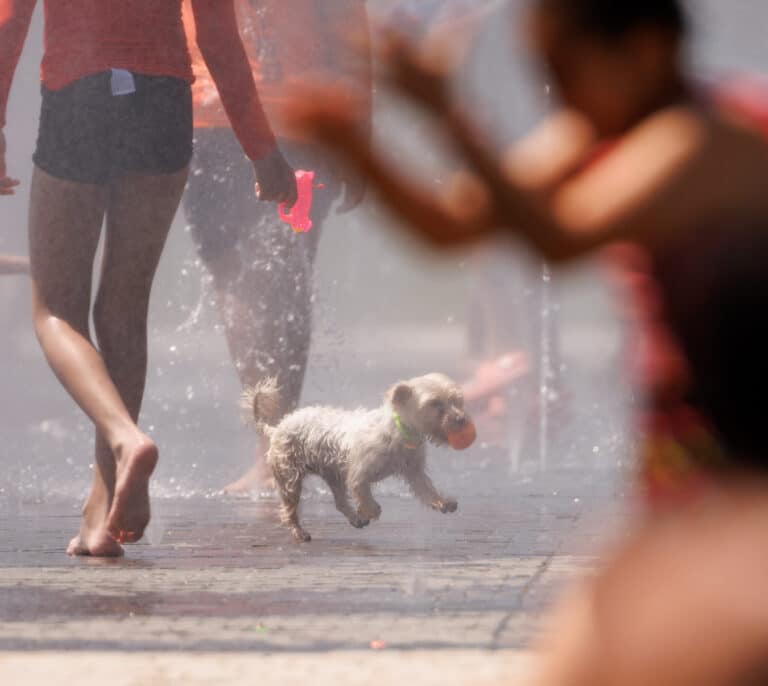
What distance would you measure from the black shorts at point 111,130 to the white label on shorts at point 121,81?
0.01 meters

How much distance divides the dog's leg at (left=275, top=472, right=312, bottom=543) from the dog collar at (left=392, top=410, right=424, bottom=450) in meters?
0.36

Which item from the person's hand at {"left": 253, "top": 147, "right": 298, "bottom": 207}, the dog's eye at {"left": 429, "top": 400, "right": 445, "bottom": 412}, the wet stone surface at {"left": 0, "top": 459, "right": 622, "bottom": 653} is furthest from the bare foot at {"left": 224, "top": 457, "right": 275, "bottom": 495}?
the person's hand at {"left": 253, "top": 147, "right": 298, "bottom": 207}

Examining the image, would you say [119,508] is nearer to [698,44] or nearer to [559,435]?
[698,44]

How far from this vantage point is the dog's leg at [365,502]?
18.9ft

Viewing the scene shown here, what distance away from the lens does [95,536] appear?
467cm

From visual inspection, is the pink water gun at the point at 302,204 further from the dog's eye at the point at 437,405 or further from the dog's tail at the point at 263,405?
the dog's eye at the point at 437,405

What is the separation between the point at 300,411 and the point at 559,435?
12.8 ft

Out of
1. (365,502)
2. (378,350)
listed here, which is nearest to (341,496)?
(365,502)

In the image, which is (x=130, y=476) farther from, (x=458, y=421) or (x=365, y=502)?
(x=458, y=421)

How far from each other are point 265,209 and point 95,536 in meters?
2.65

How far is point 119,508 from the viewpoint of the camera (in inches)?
168

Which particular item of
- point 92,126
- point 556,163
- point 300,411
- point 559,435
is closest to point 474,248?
point 556,163

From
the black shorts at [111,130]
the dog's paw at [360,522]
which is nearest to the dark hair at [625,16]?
the black shorts at [111,130]

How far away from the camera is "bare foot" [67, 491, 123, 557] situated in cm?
464
